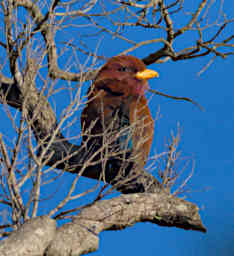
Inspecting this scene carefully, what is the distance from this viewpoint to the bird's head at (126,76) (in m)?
3.17

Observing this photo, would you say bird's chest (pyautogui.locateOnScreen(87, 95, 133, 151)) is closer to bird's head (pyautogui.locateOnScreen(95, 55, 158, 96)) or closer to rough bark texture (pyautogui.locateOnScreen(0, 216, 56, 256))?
bird's head (pyautogui.locateOnScreen(95, 55, 158, 96))

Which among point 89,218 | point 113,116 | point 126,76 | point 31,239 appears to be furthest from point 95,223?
point 126,76

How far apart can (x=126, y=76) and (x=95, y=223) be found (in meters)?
1.17

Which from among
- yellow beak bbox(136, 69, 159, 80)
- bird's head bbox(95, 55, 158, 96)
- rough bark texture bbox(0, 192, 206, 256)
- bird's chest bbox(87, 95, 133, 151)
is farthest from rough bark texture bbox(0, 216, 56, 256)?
yellow beak bbox(136, 69, 159, 80)

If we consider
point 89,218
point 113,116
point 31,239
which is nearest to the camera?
point 31,239

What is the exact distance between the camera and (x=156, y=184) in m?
3.29

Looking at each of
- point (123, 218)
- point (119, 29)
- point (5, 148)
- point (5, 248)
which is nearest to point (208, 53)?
point (119, 29)

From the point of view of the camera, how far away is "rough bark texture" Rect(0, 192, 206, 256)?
2211 millimetres

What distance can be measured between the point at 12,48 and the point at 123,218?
136 cm

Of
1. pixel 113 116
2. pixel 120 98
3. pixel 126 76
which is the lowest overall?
pixel 113 116

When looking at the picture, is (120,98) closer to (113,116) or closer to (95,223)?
(113,116)

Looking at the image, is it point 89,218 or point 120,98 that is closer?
point 89,218

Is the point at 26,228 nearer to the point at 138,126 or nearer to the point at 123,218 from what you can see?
the point at 123,218

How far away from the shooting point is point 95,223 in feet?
8.41
